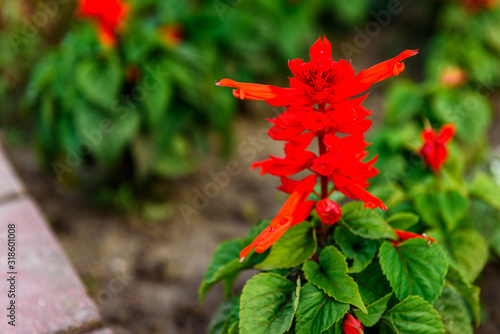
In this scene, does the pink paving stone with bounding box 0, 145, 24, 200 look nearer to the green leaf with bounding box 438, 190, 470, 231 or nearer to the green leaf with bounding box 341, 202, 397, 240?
the green leaf with bounding box 341, 202, 397, 240

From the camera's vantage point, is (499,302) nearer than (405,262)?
No

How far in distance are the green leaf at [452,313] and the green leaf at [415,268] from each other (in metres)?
0.15

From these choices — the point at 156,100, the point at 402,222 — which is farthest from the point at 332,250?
the point at 156,100

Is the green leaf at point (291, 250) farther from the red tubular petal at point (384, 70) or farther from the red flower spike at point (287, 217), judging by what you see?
the red tubular petal at point (384, 70)

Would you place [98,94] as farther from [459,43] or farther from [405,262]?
[459,43]

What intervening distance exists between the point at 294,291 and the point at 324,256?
0.13 m

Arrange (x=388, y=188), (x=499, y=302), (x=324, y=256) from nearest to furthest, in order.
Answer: (x=324, y=256) → (x=388, y=188) → (x=499, y=302)

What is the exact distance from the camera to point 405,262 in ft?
4.67

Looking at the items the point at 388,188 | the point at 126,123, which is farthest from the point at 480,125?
the point at 126,123

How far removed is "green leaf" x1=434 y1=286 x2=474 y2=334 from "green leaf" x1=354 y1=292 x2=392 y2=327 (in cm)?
24

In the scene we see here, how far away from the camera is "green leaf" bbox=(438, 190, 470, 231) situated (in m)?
1.86

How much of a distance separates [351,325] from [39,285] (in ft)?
4.11

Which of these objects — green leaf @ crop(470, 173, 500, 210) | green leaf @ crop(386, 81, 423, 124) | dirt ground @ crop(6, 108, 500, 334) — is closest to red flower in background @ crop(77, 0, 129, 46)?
dirt ground @ crop(6, 108, 500, 334)

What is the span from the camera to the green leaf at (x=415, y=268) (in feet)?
4.48
